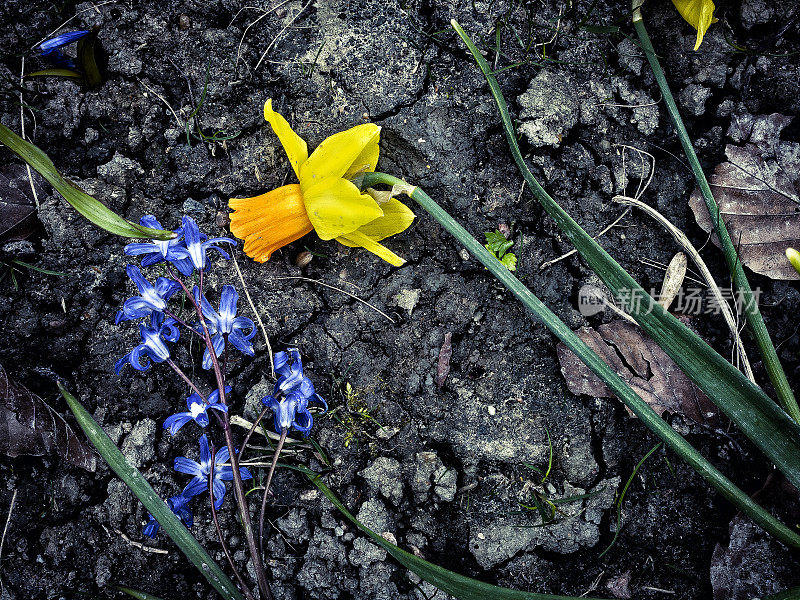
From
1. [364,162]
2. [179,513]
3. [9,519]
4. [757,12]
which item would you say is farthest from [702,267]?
[9,519]

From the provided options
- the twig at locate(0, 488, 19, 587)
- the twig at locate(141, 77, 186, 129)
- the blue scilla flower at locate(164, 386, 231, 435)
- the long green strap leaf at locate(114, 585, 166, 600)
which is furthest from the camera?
the twig at locate(141, 77, 186, 129)

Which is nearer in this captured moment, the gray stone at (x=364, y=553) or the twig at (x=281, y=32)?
the gray stone at (x=364, y=553)

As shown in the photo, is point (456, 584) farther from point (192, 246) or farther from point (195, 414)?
point (192, 246)

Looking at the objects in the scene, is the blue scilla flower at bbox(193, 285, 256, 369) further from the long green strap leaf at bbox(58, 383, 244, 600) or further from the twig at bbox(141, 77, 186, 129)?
the twig at bbox(141, 77, 186, 129)

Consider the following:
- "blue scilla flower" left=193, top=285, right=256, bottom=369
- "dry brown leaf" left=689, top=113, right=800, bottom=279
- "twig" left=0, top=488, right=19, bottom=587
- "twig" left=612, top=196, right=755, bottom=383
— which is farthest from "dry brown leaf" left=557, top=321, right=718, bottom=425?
"twig" left=0, top=488, right=19, bottom=587

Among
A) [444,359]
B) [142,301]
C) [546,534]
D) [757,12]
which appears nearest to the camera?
[142,301]

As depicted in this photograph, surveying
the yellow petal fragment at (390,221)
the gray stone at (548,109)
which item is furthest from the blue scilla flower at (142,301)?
the gray stone at (548,109)

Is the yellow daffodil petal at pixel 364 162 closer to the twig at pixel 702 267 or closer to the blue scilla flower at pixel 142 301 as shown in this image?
the blue scilla flower at pixel 142 301
